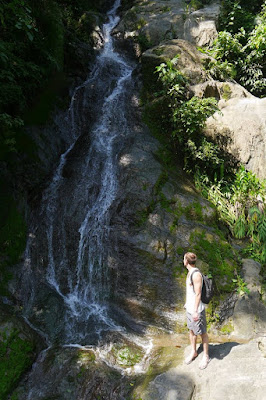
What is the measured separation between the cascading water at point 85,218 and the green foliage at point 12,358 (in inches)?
28.6

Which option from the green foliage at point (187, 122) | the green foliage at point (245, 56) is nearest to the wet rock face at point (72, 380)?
the green foliage at point (187, 122)

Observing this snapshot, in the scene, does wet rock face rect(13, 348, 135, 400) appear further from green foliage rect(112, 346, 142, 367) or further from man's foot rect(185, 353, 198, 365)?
man's foot rect(185, 353, 198, 365)

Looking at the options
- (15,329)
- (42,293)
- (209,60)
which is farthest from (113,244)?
(209,60)

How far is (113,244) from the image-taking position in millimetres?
6562

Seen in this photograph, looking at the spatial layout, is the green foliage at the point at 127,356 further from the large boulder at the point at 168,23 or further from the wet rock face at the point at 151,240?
the large boulder at the point at 168,23

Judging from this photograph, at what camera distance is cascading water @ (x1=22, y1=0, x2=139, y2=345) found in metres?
6.20

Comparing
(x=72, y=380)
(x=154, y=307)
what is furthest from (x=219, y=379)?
(x=72, y=380)

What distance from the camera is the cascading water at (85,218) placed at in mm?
6203

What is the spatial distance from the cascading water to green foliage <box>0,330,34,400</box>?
0.73 metres

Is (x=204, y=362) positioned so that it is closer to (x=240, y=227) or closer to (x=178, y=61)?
(x=240, y=227)

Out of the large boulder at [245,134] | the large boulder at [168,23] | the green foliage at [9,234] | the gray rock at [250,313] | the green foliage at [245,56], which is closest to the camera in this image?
the gray rock at [250,313]

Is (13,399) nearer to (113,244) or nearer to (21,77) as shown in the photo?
(113,244)

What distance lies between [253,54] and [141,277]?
32.7ft

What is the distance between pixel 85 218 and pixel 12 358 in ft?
10.9
